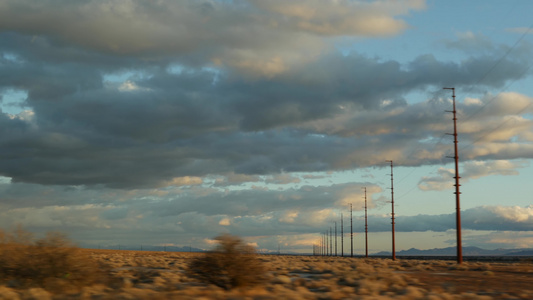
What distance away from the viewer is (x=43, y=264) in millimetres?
22781

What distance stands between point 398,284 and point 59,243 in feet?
54.0

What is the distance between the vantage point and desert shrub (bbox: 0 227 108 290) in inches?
891

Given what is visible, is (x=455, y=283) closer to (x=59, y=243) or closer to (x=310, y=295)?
(x=310, y=295)

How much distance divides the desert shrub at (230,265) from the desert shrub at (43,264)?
510cm

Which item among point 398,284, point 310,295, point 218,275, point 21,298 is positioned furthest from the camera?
point 398,284

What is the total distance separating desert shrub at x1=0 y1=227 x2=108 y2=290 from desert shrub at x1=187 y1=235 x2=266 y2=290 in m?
5.10

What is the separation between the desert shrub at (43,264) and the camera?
22.6 meters

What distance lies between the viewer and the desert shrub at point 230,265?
23547 millimetres

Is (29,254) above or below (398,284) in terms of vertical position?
above

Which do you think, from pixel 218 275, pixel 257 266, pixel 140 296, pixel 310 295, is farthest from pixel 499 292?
pixel 140 296

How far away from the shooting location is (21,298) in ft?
63.3

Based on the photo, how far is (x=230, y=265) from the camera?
77.3 ft

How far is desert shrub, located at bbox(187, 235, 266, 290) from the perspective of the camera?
2355 centimetres

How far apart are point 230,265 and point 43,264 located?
7.95 metres
